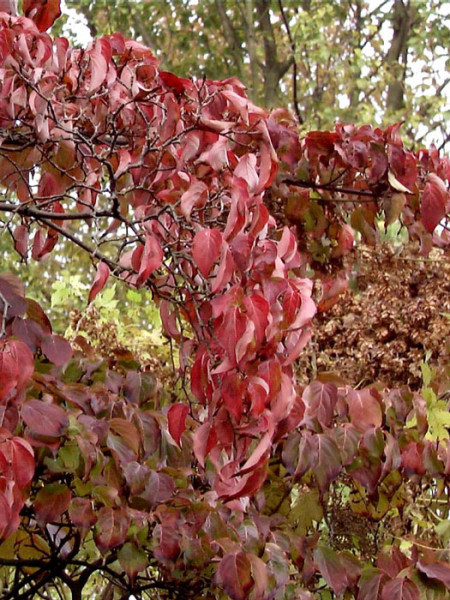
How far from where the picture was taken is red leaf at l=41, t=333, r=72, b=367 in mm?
1669

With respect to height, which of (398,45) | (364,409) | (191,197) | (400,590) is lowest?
(400,590)

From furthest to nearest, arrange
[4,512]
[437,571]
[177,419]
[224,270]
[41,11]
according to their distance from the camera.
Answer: [41,11], [437,571], [177,419], [224,270], [4,512]

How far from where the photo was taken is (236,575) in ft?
5.11

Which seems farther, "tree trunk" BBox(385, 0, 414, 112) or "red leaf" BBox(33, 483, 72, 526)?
"tree trunk" BBox(385, 0, 414, 112)

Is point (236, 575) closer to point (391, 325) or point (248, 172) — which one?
point (248, 172)

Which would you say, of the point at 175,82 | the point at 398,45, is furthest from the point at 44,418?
the point at 398,45

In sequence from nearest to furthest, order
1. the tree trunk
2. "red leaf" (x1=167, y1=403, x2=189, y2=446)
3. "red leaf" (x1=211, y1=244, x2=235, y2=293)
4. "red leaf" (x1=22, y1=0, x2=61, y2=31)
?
"red leaf" (x1=211, y1=244, x2=235, y2=293) → "red leaf" (x1=167, y1=403, x2=189, y2=446) → "red leaf" (x1=22, y1=0, x2=61, y2=31) → the tree trunk

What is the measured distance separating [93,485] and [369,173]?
964mm

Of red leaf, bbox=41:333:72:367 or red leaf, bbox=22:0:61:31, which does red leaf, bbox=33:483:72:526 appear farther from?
red leaf, bbox=22:0:61:31

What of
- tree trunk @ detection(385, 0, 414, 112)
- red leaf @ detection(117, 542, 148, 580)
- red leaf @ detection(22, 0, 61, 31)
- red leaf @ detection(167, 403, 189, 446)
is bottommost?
red leaf @ detection(117, 542, 148, 580)

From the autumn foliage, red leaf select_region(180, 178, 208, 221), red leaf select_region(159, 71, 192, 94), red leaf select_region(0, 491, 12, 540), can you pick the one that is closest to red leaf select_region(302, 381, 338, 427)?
the autumn foliage

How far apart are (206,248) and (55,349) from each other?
0.48m

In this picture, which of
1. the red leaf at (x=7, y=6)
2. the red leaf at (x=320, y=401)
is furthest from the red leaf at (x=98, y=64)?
the red leaf at (x=320, y=401)

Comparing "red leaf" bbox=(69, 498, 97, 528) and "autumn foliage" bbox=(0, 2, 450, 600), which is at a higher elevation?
"autumn foliage" bbox=(0, 2, 450, 600)
